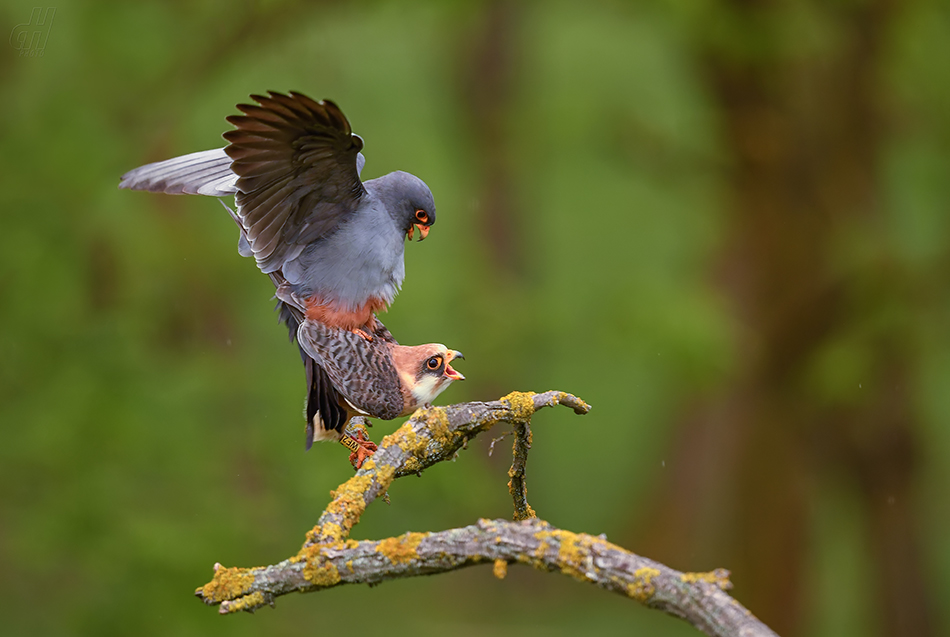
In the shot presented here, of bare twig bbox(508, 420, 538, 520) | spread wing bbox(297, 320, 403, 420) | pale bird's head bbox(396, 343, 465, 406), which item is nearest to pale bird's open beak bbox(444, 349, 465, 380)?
pale bird's head bbox(396, 343, 465, 406)

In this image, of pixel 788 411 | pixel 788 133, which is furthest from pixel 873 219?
pixel 788 411

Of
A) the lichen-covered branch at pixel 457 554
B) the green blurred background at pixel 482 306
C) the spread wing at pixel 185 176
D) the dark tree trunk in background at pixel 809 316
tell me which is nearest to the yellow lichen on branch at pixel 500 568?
the lichen-covered branch at pixel 457 554

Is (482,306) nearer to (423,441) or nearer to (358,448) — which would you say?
(358,448)

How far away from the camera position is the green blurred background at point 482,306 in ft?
18.1

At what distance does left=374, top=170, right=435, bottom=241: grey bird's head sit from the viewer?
7.51ft

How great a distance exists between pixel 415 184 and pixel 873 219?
5.80 m

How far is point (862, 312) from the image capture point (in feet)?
21.6

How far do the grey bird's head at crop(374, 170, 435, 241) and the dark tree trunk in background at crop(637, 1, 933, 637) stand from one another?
4.77 m

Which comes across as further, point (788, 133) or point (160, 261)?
point (788, 133)

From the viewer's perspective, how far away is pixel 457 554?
1.87m

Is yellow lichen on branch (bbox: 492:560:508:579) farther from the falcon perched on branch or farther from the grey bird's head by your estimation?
the grey bird's head

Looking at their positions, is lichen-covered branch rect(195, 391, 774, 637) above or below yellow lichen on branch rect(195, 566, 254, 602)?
above

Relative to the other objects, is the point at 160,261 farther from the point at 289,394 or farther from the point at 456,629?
the point at 456,629

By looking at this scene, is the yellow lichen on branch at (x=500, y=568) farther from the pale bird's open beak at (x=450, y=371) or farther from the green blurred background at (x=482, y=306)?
the green blurred background at (x=482, y=306)
